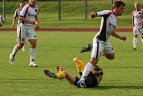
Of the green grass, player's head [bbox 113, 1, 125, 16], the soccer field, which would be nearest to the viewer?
the soccer field

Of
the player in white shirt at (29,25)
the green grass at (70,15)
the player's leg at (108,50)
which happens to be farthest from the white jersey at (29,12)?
the green grass at (70,15)

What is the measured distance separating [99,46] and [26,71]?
3.95 m

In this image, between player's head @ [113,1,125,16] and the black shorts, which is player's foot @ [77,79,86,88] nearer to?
the black shorts

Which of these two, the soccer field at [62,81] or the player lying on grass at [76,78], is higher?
the player lying on grass at [76,78]

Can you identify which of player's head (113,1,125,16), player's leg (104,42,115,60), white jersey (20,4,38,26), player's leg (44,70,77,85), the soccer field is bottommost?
the soccer field

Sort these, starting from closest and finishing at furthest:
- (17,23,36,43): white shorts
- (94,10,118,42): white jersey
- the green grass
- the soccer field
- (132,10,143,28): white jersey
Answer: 1. the soccer field
2. (94,10,118,42): white jersey
3. (17,23,36,43): white shorts
4. (132,10,143,28): white jersey
5. the green grass

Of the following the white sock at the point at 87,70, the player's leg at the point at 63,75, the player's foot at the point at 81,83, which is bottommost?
the player's foot at the point at 81,83

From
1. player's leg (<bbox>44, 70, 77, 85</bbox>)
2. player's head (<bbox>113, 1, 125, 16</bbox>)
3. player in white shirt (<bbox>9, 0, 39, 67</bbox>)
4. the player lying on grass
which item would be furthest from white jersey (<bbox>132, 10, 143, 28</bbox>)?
player's leg (<bbox>44, 70, 77, 85</bbox>)

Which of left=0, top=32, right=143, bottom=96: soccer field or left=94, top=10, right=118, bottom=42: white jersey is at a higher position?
left=94, top=10, right=118, bottom=42: white jersey

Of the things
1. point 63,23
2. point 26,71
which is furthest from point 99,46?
point 63,23

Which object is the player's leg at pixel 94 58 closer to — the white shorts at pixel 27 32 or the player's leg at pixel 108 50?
the player's leg at pixel 108 50

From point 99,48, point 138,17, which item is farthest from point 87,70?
point 138,17

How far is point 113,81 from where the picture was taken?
13.4 metres

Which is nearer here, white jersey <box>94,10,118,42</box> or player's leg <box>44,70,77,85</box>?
player's leg <box>44,70,77,85</box>
